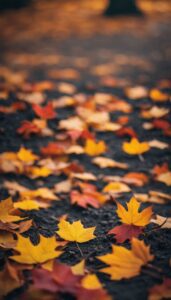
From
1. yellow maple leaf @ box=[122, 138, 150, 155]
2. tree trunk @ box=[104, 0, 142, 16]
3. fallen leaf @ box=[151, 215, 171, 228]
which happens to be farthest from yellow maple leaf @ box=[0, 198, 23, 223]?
tree trunk @ box=[104, 0, 142, 16]

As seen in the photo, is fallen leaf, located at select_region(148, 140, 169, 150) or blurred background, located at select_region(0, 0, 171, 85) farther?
blurred background, located at select_region(0, 0, 171, 85)

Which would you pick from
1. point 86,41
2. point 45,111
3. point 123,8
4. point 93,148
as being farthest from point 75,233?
point 123,8

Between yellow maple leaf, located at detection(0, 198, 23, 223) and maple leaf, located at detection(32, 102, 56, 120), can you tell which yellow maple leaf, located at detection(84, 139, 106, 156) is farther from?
yellow maple leaf, located at detection(0, 198, 23, 223)

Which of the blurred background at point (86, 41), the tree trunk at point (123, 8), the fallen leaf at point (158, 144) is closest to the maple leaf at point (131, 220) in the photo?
the fallen leaf at point (158, 144)

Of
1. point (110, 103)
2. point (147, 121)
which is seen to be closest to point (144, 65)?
point (110, 103)

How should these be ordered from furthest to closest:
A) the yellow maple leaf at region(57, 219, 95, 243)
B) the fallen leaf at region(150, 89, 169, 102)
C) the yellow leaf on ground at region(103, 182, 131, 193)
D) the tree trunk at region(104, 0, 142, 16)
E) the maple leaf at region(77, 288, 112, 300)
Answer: the tree trunk at region(104, 0, 142, 16)
the fallen leaf at region(150, 89, 169, 102)
the yellow leaf on ground at region(103, 182, 131, 193)
the yellow maple leaf at region(57, 219, 95, 243)
the maple leaf at region(77, 288, 112, 300)

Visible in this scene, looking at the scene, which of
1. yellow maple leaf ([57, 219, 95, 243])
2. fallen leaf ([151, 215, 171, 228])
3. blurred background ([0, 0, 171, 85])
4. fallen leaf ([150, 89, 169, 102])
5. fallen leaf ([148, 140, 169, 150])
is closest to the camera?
yellow maple leaf ([57, 219, 95, 243])
